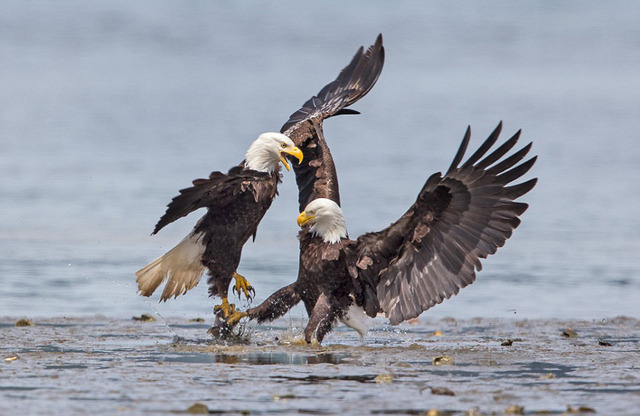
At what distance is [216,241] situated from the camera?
778 cm

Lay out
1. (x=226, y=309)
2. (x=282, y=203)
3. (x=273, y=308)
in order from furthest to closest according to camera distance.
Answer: (x=282, y=203) → (x=226, y=309) → (x=273, y=308)

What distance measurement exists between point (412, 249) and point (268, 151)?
3.93ft

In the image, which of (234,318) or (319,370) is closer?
Result: (319,370)

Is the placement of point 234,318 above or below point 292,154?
below

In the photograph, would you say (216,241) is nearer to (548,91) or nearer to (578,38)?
(548,91)

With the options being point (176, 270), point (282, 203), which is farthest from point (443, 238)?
point (282, 203)

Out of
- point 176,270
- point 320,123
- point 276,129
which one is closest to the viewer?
point 176,270

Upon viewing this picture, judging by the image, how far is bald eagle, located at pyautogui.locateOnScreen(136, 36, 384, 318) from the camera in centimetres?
730

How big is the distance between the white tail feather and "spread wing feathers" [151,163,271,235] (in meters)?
0.40

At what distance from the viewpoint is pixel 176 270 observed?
808cm

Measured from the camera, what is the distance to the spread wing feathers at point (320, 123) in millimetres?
8297

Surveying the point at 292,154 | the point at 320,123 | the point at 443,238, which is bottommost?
the point at 443,238

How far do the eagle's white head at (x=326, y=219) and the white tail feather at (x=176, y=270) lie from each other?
0.93 meters

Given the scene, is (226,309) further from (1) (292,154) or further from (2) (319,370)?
(2) (319,370)
